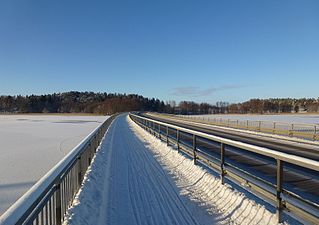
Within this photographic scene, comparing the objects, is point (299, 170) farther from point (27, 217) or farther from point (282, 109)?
point (282, 109)

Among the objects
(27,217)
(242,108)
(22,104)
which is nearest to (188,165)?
(27,217)

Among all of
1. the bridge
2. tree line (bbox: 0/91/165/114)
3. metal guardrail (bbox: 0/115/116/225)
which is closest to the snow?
the bridge

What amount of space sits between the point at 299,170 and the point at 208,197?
12.6 feet

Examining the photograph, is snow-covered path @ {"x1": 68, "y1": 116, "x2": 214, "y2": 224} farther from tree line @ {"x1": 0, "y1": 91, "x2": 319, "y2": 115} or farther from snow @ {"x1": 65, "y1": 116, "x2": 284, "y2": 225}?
tree line @ {"x1": 0, "y1": 91, "x2": 319, "y2": 115}

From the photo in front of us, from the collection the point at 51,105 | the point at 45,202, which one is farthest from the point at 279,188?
the point at 51,105

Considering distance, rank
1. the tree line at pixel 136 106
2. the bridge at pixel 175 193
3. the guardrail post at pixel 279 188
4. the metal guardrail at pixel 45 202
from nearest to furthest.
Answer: the metal guardrail at pixel 45 202, the bridge at pixel 175 193, the guardrail post at pixel 279 188, the tree line at pixel 136 106

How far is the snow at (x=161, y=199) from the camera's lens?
5461 millimetres

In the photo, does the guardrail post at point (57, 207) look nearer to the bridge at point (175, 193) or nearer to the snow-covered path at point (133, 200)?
the bridge at point (175, 193)

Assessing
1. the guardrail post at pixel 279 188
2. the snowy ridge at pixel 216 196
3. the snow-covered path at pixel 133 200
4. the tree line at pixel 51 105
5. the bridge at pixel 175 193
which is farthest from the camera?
the tree line at pixel 51 105

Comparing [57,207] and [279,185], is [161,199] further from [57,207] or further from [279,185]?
[57,207]

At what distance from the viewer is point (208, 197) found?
6.89 metres

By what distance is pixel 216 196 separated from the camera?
268 inches

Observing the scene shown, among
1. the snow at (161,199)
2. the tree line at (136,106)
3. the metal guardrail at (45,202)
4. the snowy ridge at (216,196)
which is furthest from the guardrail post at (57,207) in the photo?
the tree line at (136,106)

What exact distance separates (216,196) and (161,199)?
120 cm
